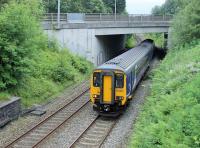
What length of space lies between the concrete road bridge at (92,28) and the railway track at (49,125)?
1178 cm

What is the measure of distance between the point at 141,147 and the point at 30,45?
1123cm

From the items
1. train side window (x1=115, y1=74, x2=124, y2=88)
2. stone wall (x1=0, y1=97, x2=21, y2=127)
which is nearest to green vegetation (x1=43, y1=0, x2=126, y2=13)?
stone wall (x1=0, y1=97, x2=21, y2=127)

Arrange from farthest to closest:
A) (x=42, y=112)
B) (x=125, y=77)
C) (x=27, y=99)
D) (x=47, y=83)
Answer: (x=47, y=83), (x=27, y=99), (x=42, y=112), (x=125, y=77)

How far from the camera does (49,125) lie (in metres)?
18.2

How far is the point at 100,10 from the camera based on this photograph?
201ft

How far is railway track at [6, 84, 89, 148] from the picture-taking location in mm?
15547

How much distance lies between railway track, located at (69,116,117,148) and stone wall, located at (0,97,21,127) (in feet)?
12.6

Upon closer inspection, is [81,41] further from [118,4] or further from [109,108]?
[118,4]

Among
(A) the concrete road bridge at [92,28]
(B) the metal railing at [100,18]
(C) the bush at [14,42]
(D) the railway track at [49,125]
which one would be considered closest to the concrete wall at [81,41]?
(A) the concrete road bridge at [92,28]

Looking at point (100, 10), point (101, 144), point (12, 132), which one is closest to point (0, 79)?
point (12, 132)

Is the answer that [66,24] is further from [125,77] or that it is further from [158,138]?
[158,138]

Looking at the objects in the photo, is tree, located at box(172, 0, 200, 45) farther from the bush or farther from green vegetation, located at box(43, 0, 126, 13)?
green vegetation, located at box(43, 0, 126, 13)

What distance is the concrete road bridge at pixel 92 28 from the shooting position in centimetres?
3497

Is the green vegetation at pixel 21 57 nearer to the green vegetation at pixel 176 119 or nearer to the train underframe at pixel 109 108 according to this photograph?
the train underframe at pixel 109 108
